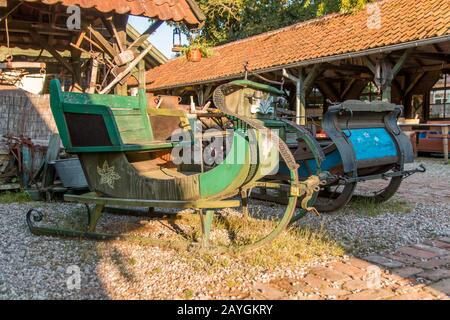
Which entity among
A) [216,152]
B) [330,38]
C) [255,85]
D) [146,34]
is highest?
[330,38]

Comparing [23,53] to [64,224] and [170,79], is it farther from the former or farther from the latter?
[64,224]

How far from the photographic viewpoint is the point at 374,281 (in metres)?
3.06

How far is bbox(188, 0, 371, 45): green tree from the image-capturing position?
85.0 feet

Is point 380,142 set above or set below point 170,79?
below

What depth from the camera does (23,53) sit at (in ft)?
39.9

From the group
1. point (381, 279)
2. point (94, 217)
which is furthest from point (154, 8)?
point (381, 279)

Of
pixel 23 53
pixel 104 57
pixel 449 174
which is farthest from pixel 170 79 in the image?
pixel 449 174

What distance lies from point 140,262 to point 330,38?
35.8ft

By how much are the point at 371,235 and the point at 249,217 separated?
130cm

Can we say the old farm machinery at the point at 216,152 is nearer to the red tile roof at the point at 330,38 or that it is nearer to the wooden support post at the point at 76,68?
the red tile roof at the point at 330,38

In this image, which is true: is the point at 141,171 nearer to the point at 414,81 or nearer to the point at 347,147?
the point at 347,147

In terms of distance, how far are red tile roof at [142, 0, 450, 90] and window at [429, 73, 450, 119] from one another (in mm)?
3649

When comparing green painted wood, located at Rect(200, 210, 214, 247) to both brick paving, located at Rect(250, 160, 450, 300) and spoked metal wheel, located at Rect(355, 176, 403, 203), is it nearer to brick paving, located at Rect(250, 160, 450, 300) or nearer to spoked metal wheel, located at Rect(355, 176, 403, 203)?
brick paving, located at Rect(250, 160, 450, 300)

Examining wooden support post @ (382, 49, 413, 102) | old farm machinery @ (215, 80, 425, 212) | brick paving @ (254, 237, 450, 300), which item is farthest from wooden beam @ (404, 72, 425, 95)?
brick paving @ (254, 237, 450, 300)
